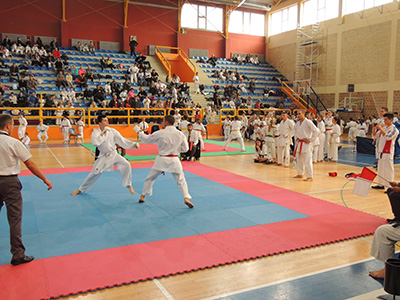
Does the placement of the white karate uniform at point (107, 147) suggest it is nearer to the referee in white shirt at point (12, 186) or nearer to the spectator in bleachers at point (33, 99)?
the referee in white shirt at point (12, 186)

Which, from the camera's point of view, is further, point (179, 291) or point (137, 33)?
point (137, 33)

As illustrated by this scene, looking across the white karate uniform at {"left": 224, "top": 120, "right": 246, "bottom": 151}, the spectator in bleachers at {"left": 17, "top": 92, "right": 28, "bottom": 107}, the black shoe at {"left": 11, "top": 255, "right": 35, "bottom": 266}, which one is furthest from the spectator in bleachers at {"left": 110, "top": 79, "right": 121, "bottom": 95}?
the black shoe at {"left": 11, "top": 255, "right": 35, "bottom": 266}

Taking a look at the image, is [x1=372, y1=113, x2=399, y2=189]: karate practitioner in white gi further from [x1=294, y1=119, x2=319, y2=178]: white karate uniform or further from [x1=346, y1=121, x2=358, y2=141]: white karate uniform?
[x1=346, y1=121, x2=358, y2=141]: white karate uniform

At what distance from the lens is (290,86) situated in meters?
33.1

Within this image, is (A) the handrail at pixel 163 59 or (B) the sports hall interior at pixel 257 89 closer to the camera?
(B) the sports hall interior at pixel 257 89

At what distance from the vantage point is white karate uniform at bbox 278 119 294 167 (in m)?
12.3

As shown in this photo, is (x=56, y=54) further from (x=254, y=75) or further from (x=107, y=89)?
(x=254, y=75)

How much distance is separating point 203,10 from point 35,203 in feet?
97.6

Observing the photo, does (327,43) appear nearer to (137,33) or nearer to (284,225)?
(137,33)

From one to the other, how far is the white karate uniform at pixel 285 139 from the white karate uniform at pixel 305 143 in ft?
6.60

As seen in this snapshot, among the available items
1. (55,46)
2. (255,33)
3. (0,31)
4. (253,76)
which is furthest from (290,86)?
(0,31)

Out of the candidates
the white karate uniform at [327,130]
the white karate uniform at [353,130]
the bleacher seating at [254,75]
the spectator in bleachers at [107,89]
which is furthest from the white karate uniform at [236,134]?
the bleacher seating at [254,75]

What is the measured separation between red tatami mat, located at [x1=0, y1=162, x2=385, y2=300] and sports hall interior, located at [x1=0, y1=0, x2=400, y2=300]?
5 centimetres

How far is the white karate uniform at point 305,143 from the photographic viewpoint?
32.6ft
